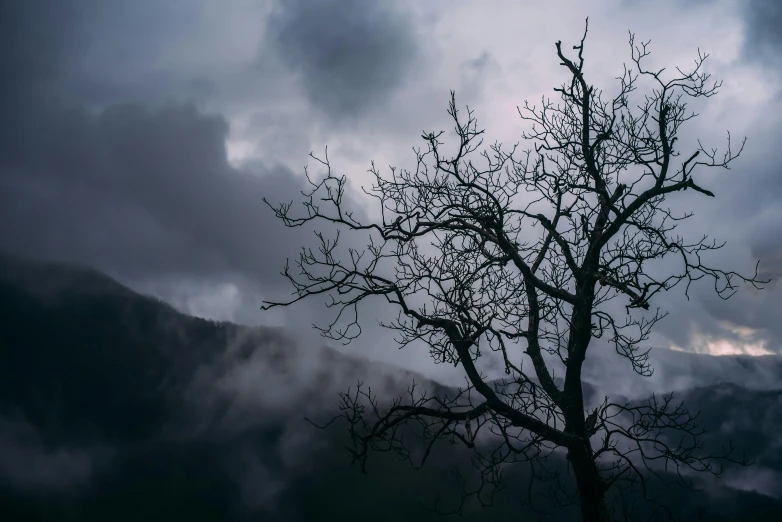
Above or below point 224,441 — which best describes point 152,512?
below

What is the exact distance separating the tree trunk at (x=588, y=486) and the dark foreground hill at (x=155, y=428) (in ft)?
285

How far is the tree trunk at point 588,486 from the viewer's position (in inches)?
219

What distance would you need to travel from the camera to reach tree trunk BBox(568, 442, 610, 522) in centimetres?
556

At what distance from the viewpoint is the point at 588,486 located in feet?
18.5

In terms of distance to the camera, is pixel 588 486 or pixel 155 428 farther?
pixel 155 428

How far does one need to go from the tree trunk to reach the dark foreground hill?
285 feet

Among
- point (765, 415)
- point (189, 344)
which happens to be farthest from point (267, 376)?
point (765, 415)

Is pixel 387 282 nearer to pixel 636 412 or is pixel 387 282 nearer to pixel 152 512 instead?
pixel 636 412

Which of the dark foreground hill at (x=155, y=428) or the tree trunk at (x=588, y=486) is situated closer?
the tree trunk at (x=588, y=486)

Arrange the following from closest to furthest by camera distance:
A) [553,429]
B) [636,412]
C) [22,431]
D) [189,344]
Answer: [553,429] → [636,412] → [189,344] → [22,431]

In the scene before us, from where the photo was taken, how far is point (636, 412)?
19.7 ft

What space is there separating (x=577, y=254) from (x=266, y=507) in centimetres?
12345

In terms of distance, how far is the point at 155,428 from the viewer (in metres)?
102

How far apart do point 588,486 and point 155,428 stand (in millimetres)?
112093
